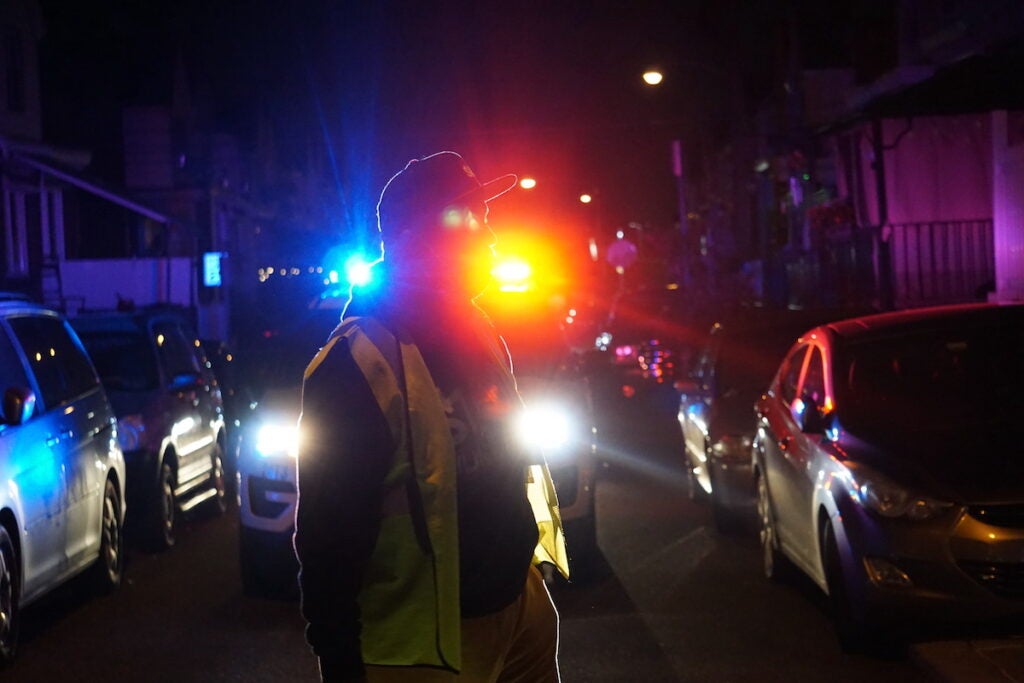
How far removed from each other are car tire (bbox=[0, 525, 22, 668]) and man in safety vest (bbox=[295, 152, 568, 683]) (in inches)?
189

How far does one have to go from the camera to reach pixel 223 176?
139ft

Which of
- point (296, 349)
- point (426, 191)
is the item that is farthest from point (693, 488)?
point (426, 191)

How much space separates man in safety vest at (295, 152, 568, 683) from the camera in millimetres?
3207

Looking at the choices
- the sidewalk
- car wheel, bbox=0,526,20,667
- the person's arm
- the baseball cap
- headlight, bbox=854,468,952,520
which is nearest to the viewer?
the person's arm

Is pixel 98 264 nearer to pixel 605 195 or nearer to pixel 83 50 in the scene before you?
pixel 83 50

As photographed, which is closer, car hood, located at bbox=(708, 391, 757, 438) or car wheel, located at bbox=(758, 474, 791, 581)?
car wheel, located at bbox=(758, 474, 791, 581)

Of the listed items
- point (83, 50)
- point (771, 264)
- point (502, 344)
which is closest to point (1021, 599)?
point (502, 344)

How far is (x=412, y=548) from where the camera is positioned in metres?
3.25

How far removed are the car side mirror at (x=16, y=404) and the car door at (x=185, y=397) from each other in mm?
3919

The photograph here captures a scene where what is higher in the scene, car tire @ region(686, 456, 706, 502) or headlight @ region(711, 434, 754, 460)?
headlight @ region(711, 434, 754, 460)

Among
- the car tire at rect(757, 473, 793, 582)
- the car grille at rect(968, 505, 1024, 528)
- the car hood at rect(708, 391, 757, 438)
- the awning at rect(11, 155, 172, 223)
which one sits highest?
the awning at rect(11, 155, 172, 223)

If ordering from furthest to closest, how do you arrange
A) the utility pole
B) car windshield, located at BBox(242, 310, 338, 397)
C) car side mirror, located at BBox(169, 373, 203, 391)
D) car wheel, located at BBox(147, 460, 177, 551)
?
1. the utility pole
2. car side mirror, located at BBox(169, 373, 203, 391)
3. car wheel, located at BBox(147, 460, 177, 551)
4. car windshield, located at BBox(242, 310, 338, 397)

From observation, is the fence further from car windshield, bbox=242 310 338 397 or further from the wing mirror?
car windshield, bbox=242 310 338 397

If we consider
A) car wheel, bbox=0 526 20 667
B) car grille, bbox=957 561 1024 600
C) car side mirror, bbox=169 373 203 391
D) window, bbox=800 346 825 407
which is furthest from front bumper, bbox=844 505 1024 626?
car side mirror, bbox=169 373 203 391
